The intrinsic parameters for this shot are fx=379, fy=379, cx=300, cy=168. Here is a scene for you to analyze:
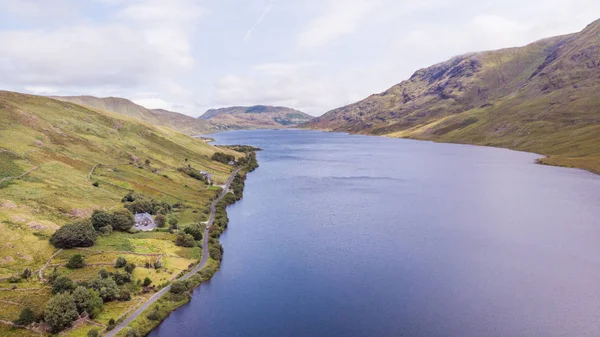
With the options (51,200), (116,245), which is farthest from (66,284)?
(51,200)

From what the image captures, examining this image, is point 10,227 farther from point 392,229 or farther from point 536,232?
point 536,232

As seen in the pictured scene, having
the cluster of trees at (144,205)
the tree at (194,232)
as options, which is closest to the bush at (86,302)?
the tree at (194,232)

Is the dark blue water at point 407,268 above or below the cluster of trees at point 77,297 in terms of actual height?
below

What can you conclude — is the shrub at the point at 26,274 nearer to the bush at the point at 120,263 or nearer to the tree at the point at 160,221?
the bush at the point at 120,263

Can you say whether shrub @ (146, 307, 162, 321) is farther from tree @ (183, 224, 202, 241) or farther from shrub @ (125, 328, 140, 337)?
tree @ (183, 224, 202, 241)

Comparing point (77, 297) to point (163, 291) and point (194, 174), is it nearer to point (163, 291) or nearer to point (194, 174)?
point (163, 291)

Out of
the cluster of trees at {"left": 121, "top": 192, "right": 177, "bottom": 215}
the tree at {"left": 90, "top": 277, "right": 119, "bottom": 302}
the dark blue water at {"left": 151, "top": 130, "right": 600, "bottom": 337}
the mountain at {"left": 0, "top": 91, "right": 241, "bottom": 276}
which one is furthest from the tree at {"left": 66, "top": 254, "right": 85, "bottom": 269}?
the cluster of trees at {"left": 121, "top": 192, "right": 177, "bottom": 215}

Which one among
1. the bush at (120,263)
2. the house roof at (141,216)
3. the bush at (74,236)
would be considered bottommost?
the bush at (120,263)
